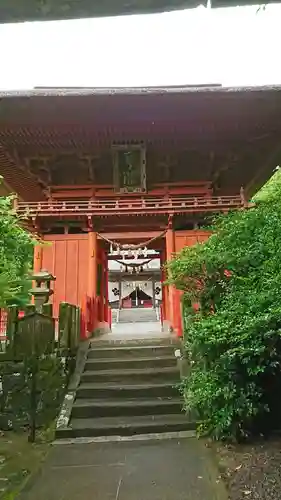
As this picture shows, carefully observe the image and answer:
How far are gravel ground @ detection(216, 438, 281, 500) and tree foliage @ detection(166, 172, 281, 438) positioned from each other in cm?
30

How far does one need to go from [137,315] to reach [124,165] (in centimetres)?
1744

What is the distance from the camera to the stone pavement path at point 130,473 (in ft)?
11.7

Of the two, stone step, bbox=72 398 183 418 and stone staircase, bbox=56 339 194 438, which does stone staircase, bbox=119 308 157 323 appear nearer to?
stone staircase, bbox=56 339 194 438

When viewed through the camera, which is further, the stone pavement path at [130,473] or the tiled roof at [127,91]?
the tiled roof at [127,91]

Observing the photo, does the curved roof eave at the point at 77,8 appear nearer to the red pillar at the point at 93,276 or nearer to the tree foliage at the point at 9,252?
the tree foliage at the point at 9,252

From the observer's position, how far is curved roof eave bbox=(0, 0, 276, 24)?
3.74 ft

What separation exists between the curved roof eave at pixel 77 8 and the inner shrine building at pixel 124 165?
7304 mm

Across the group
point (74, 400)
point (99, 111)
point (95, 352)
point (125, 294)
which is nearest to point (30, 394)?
point (74, 400)

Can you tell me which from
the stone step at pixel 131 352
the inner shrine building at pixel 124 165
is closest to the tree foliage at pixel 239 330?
the stone step at pixel 131 352

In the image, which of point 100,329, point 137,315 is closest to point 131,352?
point 100,329

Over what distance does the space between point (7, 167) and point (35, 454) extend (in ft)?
23.3

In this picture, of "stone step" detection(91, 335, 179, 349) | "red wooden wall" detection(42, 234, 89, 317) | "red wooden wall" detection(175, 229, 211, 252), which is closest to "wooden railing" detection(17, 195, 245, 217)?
"red wooden wall" detection(175, 229, 211, 252)

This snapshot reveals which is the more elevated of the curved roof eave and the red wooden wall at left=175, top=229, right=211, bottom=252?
the red wooden wall at left=175, top=229, right=211, bottom=252

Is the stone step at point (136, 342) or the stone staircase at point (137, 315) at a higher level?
the stone staircase at point (137, 315)
